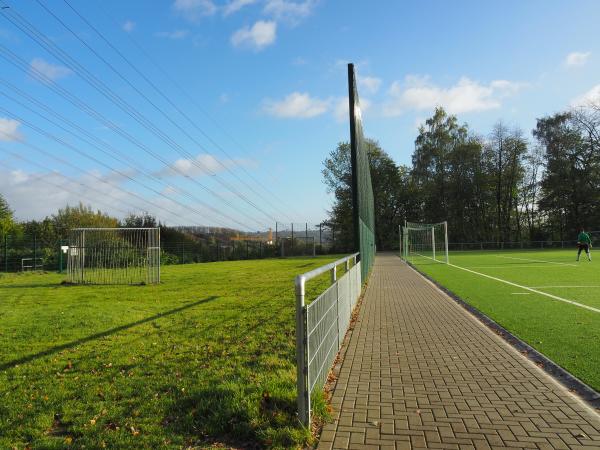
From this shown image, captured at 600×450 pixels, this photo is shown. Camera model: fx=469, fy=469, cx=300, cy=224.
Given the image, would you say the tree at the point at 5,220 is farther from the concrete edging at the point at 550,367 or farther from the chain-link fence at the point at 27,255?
the concrete edging at the point at 550,367

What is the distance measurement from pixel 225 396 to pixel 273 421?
734 mm

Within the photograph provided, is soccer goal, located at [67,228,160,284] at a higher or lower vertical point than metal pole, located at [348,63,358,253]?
lower

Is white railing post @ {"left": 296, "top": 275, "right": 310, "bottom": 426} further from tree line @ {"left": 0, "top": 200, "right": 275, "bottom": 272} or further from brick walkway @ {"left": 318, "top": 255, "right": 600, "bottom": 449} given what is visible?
tree line @ {"left": 0, "top": 200, "right": 275, "bottom": 272}

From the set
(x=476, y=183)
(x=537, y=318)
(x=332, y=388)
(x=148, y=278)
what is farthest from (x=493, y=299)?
(x=476, y=183)

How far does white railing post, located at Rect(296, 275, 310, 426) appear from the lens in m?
3.48

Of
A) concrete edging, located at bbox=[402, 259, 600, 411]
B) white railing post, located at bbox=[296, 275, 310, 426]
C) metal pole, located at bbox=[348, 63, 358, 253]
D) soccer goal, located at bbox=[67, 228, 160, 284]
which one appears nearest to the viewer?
white railing post, located at bbox=[296, 275, 310, 426]

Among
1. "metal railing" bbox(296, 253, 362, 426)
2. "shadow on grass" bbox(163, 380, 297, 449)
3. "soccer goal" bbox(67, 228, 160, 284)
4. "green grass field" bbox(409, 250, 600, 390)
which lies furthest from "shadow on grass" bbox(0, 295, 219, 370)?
"soccer goal" bbox(67, 228, 160, 284)

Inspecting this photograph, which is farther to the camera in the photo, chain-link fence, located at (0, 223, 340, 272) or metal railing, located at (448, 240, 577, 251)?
metal railing, located at (448, 240, 577, 251)

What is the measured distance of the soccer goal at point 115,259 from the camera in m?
18.1

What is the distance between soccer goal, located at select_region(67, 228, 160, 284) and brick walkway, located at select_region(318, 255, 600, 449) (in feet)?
41.2

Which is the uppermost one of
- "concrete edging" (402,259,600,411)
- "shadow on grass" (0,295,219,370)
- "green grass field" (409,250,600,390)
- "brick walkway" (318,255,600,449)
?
"shadow on grass" (0,295,219,370)

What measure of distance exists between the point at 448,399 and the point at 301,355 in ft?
5.72

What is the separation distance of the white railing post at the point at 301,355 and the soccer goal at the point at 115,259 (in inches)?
586

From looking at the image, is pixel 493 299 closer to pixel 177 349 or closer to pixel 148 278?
pixel 177 349
